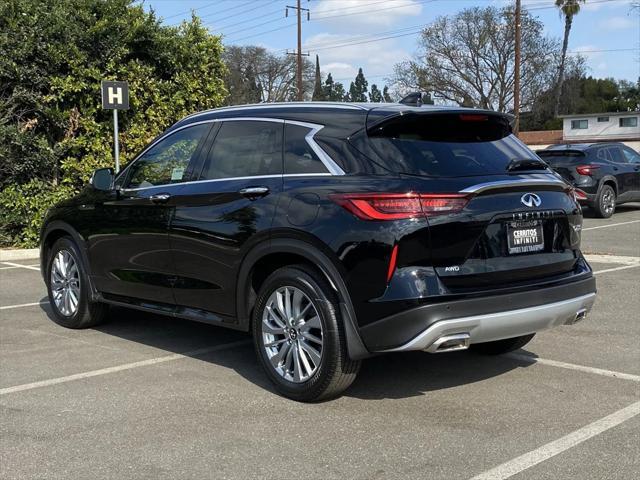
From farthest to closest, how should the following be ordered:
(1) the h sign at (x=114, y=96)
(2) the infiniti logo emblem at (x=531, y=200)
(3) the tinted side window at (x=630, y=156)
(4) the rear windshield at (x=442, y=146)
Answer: (3) the tinted side window at (x=630, y=156), (1) the h sign at (x=114, y=96), (2) the infiniti logo emblem at (x=531, y=200), (4) the rear windshield at (x=442, y=146)

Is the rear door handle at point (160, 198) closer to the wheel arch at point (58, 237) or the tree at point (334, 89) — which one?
the wheel arch at point (58, 237)

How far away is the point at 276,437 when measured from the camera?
410 cm

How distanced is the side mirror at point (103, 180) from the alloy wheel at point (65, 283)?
808mm

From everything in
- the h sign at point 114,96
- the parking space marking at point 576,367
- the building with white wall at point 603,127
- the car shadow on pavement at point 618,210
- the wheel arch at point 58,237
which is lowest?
the parking space marking at point 576,367

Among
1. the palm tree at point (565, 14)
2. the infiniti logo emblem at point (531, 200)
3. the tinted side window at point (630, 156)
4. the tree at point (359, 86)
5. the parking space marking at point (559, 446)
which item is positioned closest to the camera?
the parking space marking at point (559, 446)

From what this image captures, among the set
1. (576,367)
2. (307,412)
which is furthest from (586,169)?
(307,412)

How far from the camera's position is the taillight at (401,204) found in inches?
165

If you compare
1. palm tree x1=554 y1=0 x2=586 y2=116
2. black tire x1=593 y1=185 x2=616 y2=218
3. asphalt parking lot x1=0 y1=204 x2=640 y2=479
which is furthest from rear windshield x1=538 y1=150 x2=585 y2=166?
palm tree x1=554 y1=0 x2=586 y2=116

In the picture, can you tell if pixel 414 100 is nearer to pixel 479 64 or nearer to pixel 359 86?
pixel 479 64

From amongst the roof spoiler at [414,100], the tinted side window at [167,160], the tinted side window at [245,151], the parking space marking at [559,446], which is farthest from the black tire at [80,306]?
the parking space marking at [559,446]

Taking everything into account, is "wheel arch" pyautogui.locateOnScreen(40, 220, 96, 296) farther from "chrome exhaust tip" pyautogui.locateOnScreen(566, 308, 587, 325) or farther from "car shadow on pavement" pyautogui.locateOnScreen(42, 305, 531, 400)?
"chrome exhaust tip" pyautogui.locateOnScreen(566, 308, 587, 325)

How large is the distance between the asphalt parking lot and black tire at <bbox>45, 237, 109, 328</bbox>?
0.42 feet

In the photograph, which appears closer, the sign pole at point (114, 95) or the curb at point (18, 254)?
the sign pole at point (114, 95)

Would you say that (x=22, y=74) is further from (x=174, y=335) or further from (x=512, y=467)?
(x=512, y=467)
